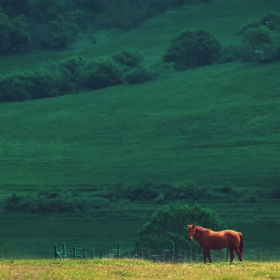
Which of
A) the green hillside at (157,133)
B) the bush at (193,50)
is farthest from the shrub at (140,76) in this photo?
the bush at (193,50)

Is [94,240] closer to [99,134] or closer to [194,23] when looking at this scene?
[99,134]

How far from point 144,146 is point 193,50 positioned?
45287 mm

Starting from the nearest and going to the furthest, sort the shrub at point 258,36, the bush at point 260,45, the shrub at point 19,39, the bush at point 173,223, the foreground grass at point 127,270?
the foreground grass at point 127,270, the bush at point 173,223, the bush at point 260,45, the shrub at point 258,36, the shrub at point 19,39

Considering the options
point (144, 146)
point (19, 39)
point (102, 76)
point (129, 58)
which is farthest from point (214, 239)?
point (19, 39)

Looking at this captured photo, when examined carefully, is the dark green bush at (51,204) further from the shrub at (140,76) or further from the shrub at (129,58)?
the shrub at (129,58)

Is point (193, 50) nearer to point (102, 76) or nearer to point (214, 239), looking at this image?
point (102, 76)

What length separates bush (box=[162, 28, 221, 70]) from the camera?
146 meters

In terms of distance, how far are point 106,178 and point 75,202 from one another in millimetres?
13589

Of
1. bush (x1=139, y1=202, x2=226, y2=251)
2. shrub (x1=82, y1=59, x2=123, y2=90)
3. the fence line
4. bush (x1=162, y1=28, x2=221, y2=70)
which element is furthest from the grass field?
the fence line

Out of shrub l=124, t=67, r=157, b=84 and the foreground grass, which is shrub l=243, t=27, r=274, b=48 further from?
the foreground grass

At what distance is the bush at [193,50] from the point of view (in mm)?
146375

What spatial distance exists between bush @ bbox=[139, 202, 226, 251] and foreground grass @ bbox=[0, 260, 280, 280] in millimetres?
25235

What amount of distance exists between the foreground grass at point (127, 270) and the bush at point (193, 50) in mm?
121511

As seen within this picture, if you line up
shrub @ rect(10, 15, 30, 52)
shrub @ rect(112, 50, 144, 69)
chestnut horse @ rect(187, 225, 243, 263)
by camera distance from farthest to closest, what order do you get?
1. shrub @ rect(10, 15, 30, 52)
2. shrub @ rect(112, 50, 144, 69)
3. chestnut horse @ rect(187, 225, 243, 263)
